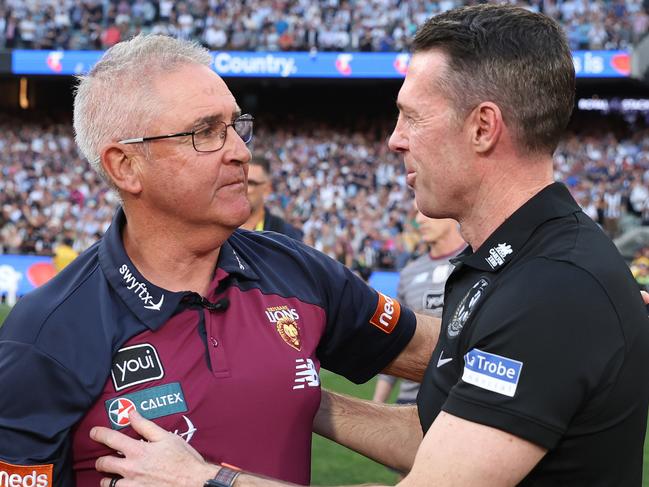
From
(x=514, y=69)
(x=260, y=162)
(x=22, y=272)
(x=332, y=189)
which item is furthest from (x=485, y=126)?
(x=332, y=189)

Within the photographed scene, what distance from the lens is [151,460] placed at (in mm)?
2197

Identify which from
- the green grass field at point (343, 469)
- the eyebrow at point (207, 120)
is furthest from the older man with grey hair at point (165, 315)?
the green grass field at point (343, 469)

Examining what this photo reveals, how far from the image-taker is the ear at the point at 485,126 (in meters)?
2.25

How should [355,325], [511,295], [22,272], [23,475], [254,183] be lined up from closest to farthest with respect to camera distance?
[511,295], [23,475], [355,325], [254,183], [22,272]

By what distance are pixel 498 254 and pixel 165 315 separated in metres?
0.87

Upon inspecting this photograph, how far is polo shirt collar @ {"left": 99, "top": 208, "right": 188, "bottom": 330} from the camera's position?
2.37 metres

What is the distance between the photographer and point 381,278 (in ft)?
52.2

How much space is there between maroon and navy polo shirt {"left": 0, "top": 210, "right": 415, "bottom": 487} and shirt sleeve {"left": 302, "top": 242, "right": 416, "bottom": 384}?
0.06 m

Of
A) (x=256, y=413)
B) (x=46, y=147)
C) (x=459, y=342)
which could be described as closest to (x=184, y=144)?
(x=256, y=413)

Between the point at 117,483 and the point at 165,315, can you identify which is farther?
the point at 165,315

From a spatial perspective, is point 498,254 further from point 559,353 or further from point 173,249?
point 173,249

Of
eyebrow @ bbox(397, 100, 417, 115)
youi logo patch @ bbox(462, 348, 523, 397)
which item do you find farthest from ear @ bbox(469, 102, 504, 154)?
youi logo patch @ bbox(462, 348, 523, 397)

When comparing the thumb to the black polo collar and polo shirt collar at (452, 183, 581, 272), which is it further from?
polo shirt collar at (452, 183, 581, 272)

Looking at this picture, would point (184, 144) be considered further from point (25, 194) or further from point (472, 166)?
point (25, 194)
